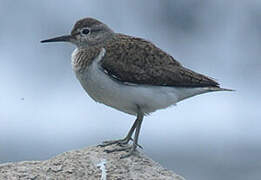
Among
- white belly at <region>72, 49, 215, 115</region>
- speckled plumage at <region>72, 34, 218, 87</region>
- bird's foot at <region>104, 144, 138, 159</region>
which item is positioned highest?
speckled plumage at <region>72, 34, 218, 87</region>

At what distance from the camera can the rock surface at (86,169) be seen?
12.6 m

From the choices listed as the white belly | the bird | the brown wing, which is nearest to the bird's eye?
the bird

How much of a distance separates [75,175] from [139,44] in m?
2.99

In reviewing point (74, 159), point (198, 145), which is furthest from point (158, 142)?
point (74, 159)

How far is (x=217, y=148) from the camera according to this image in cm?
2800

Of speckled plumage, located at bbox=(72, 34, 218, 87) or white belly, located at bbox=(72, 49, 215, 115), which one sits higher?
speckled plumage, located at bbox=(72, 34, 218, 87)

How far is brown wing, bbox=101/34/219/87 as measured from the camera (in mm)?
14312

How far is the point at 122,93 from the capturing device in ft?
46.1

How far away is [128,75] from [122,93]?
0.38m

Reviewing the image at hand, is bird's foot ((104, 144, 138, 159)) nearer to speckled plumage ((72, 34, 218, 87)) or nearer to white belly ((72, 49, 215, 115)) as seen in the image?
white belly ((72, 49, 215, 115))

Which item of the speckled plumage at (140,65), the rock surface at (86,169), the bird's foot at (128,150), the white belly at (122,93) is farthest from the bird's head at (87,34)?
the rock surface at (86,169)

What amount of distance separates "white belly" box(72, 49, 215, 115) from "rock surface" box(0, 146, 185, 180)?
1053 millimetres

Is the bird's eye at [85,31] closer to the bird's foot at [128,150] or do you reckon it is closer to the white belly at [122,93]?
the white belly at [122,93]

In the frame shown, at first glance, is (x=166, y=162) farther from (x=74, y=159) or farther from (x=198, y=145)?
(x=74, y=159)
